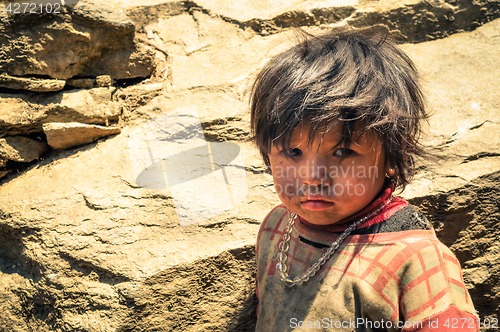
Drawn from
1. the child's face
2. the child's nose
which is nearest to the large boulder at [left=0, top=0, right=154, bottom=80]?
the child's face

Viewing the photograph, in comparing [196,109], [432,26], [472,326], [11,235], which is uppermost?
[432,26]

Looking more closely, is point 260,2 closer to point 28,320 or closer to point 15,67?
point 15,67

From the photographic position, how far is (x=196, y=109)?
7.03ft

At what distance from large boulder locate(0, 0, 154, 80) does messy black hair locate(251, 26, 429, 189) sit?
4.63 feet

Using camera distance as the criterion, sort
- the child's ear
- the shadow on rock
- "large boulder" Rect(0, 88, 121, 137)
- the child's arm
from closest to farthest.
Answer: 1. the child's arm
2. the child's ear
3. the shadow on rock
4. "large boulder" Rect(0, 88, 121, 137)

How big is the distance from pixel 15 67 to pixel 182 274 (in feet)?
4.60

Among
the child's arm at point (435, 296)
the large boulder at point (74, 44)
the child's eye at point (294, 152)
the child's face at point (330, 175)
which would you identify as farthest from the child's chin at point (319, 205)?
the large boulder at point (74, 44)

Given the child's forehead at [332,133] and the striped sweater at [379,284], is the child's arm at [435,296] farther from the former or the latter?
the child's forehead at [332,133]

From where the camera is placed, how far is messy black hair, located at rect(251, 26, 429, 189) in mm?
967

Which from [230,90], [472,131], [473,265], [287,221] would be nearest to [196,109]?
[230,90]

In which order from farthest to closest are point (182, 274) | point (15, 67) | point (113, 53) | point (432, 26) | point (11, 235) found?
point (432, 26) → point (113, 53) → point (15, 67) → point (11, 235) → point (182, 274)

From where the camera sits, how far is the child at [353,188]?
3.20 feet

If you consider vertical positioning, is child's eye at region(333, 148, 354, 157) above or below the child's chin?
above

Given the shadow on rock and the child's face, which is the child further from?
the shadow on rock
